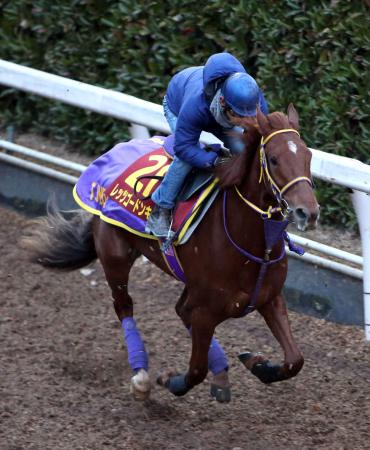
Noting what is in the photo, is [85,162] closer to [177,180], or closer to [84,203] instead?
[84,203]

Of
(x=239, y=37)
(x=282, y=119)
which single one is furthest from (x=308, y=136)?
(x=282, y=119)

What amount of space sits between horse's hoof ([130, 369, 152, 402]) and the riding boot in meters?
0.79

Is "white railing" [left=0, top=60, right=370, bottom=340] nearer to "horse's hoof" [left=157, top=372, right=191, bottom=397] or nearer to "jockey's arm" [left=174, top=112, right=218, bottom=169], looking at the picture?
"jockey's arm" [left=174, top=112, right=218, bottom=169]

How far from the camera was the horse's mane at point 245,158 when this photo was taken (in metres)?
4.65

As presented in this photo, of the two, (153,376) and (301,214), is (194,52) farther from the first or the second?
(301,214)

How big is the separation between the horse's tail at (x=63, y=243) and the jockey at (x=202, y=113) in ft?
3.29

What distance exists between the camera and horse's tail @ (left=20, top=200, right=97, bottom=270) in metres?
6.45

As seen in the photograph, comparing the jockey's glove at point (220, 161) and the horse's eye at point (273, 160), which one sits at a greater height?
the horse's eye at point (273, 160)

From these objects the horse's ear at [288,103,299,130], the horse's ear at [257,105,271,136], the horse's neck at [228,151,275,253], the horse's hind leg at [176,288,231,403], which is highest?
the horse's ear at [257,105,271,136]

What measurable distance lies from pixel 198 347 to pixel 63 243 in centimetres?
153

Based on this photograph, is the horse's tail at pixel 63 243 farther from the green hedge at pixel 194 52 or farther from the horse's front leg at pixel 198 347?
the green hedge at pixel 194 52

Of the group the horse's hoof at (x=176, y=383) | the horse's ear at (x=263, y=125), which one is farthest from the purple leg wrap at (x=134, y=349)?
the horse's ear at (x=263, y=125)

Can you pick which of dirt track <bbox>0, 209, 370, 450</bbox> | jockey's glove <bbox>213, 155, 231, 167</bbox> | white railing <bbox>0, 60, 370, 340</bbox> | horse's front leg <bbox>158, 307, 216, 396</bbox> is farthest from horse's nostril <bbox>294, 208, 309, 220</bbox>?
white railing <bbox>0, 60, 370, 340</bbox>

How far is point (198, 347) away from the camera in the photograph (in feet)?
17.4
